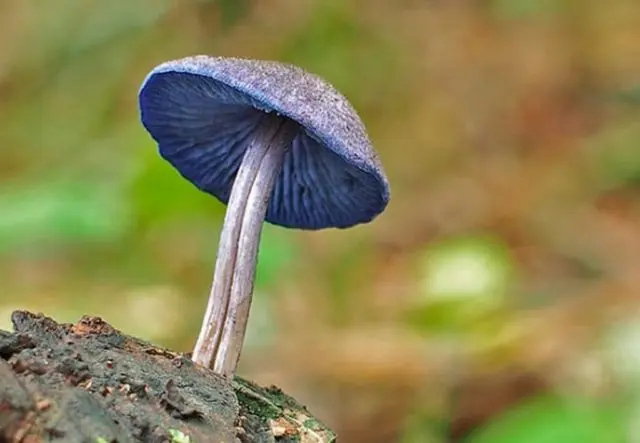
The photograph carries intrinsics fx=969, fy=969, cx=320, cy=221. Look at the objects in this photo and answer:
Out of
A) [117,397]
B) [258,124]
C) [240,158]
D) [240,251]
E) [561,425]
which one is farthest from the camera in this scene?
[561,425]

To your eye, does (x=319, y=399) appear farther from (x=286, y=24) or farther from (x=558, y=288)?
(x=286, y=24)

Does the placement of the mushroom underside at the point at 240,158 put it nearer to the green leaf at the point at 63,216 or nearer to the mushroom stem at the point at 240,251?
the mushroom stem at the point at 240,251

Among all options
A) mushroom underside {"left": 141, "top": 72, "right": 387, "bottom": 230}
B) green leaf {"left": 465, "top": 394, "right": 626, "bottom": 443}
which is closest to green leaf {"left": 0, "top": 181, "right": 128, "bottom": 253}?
mushroom underside {"left": 141, "top": 72, "right": 387, "bottom": 230}

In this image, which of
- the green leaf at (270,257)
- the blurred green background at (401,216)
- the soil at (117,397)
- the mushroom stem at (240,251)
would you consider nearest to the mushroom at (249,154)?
the mushroom stem at (240,251)

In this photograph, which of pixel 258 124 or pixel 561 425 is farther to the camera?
pixel 561 425

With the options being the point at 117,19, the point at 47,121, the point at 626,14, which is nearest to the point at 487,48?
the point at 626,14

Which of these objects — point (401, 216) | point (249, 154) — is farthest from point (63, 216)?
point (401, 216)

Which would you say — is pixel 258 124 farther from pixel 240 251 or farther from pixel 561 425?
pixel 561 425
